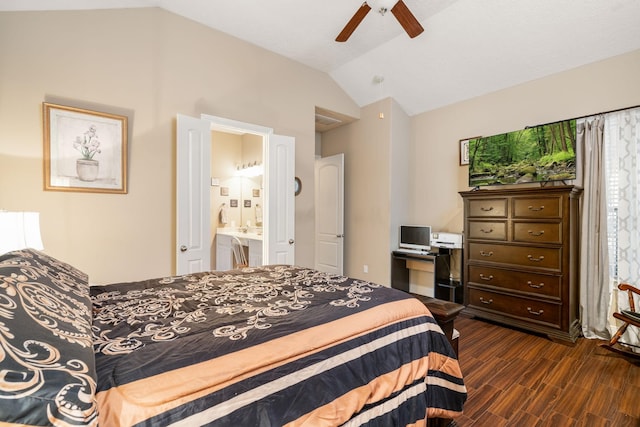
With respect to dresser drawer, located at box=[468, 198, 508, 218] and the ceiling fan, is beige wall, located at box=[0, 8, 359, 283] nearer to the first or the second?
the ceiling fan

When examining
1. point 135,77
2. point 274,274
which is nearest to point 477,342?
point 274,274

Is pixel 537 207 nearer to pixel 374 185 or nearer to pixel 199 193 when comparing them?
pixel 374 185

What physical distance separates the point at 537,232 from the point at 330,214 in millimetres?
3046

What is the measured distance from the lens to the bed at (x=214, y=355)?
2.17 ft

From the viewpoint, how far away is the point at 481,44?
340cm

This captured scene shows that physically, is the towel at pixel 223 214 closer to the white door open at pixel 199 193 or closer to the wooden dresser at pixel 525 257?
the white door open at pixel 199 193

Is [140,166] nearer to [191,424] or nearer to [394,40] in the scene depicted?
[191,424]

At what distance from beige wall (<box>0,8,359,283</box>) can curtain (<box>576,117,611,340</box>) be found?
11.9ft

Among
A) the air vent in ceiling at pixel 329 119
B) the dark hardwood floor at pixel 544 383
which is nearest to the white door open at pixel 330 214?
the air vent in ceiling at pixel 329 119

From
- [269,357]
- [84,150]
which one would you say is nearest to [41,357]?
[269,357]

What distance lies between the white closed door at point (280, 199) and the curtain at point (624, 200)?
3.42 m

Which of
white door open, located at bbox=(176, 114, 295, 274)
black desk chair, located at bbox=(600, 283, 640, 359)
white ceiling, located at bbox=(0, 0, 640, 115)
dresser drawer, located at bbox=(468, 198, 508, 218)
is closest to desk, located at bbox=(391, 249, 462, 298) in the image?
dresser drawer, located at bbox=(468, 198, 508, 218)

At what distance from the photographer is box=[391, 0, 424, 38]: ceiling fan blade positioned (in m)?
2.46

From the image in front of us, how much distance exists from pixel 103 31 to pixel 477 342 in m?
4.61
